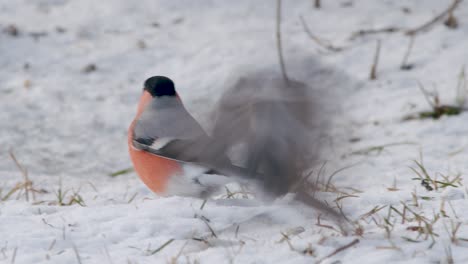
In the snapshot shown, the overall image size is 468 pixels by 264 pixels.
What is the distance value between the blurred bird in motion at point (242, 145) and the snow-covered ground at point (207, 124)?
15cm

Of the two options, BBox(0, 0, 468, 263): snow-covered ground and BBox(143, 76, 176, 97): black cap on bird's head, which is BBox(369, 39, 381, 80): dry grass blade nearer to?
BBox(0, 0, 468, 263): snow-covered ground

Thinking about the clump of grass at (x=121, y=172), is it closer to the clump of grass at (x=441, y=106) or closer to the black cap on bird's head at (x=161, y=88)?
the black cap on bird's head at (x=161, y=88)

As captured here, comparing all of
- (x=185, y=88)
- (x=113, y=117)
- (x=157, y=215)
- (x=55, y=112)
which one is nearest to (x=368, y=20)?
(x=185, y=88)

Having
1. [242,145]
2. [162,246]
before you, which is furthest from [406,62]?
[162,246]

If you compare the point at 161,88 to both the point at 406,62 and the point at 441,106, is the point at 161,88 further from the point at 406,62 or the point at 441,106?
the point at 406,62

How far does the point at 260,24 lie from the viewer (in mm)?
7324

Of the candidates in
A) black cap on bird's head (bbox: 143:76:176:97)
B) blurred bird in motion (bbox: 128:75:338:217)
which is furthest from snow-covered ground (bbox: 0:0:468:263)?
black cap on bird's head (bbox: 143:76:176:97)

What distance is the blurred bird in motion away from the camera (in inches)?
135

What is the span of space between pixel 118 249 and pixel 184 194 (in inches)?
34.0

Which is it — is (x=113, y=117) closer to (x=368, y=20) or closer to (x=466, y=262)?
(x=368, y=20)

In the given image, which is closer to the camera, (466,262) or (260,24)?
(466,262)

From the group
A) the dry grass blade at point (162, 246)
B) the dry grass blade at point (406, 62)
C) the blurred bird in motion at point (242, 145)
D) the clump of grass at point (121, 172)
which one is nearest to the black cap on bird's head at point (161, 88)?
the blurred bird in motion at point (242, 145)

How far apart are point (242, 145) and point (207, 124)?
1.45ft

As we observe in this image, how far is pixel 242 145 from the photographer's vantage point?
368 cm
